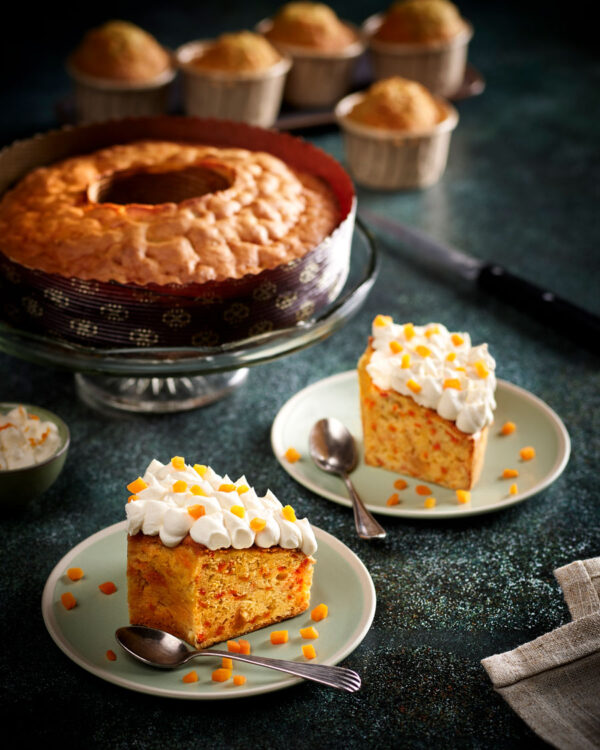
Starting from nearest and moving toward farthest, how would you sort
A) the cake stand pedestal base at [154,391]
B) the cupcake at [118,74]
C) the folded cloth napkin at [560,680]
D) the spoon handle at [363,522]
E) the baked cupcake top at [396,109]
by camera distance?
the folded cloth napkin at [560,680], the spoon handle at [363,522], the cake stand pedestal base at [154,391], the baked cupcake top at [396,109], the cupcake at [118,74]

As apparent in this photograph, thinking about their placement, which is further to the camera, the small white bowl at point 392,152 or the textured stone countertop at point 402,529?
the small white bowl at point 392,152

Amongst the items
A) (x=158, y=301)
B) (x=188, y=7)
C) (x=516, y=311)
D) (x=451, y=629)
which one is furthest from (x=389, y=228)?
(x=188, y=7)

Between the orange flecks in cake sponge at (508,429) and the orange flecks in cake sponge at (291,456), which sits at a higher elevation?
the orange flecks in cake sponge at (508,429)

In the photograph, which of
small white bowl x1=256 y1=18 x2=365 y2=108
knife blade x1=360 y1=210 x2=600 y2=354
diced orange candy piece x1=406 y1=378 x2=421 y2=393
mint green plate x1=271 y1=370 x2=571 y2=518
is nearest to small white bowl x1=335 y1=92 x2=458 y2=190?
knife blade x1=360 y1=210 x2=600 y2=354

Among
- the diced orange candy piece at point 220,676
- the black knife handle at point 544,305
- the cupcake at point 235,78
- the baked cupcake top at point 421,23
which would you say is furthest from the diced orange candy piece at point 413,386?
the baked cupcake top at point 421,23

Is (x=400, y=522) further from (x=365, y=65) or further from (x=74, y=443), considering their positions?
(x=365, y=65)

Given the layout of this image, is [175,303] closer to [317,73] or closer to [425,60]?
[317,73]

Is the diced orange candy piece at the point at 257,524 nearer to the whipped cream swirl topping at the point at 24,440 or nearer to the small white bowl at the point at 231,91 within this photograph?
the whipped cream swirl topping at the point at 24,440

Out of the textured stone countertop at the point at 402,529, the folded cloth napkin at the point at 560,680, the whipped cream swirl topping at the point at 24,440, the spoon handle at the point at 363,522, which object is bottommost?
the textured stone countertop at the point at 402,529

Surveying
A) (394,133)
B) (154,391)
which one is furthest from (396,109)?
(154,391)
